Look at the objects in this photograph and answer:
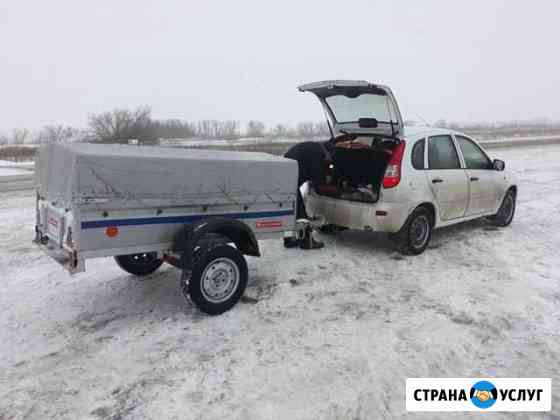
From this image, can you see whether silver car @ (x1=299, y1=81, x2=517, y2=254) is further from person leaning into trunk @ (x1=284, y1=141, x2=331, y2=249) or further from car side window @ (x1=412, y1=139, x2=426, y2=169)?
person leaning into trunk @ (x1=284, y1=141, x2=331, y2=249)

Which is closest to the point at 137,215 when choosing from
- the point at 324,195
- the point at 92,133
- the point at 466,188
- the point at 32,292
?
the point at 32,292

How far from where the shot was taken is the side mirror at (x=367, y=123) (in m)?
6.16

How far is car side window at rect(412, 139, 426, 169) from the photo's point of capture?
5727 millimetres

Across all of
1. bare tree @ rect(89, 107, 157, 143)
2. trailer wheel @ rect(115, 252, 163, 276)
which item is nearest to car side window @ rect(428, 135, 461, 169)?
trailer wheel @ rect(115, 252, 163, 276)

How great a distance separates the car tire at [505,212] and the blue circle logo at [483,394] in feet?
17.2

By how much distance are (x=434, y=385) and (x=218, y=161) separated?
267 centimetres

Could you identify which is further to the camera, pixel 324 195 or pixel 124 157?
pixel 324 195

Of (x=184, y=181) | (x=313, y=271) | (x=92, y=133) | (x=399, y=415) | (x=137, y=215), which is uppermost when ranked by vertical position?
(x=92, y=133)

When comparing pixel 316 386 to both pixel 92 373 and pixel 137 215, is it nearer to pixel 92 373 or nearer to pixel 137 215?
pixel 92 373

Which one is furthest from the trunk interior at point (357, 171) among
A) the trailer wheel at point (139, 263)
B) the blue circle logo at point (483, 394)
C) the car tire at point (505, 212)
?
the blue circle logo at point (483, 394)

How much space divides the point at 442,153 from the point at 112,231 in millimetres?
4836

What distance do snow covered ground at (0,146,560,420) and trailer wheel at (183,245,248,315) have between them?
0.57 ft

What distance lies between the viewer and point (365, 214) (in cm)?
569

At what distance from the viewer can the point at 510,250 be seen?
6176mm
